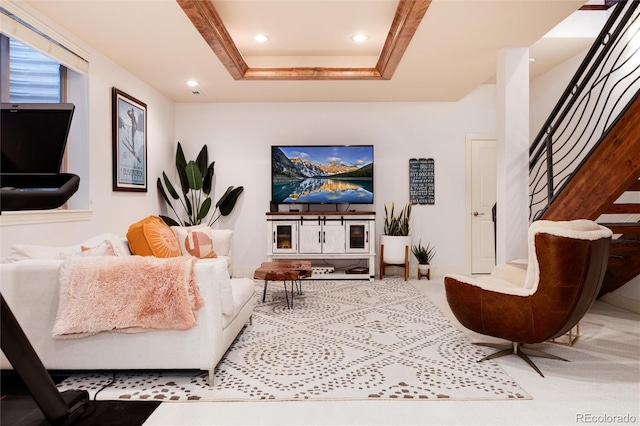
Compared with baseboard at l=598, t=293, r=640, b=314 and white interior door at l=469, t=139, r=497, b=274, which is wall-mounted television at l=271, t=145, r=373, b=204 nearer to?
white interior door at l=469, t=139, r=497, b=274

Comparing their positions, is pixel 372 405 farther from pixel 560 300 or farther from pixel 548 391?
pixel 560 300

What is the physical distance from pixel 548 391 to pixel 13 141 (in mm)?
2592

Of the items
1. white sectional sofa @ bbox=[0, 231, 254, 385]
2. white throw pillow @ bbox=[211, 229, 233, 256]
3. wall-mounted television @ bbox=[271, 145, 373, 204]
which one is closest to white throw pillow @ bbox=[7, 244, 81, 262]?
white sectional sofa @ bbox=[0, 231, 254, 385]

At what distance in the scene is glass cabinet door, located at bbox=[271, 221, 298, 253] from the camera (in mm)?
5094

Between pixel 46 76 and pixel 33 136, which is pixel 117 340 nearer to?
pixel 33 136

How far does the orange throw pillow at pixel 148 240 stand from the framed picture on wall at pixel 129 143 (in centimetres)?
98

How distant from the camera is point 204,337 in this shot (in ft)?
6.97

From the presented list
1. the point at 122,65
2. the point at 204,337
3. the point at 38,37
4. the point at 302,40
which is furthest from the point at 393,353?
the point at 122,65

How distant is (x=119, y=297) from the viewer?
2.03 m

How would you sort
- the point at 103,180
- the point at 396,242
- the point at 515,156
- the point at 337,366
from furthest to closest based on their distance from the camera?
1. the point at 396,242
2. the point at 103,180
3. the point at 515,156
4. the point at 337,366

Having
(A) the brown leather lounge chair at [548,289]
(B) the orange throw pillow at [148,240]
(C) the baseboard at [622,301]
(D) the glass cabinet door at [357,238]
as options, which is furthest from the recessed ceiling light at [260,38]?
(C) the baseboard at [622,301]

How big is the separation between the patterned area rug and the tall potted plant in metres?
1.53

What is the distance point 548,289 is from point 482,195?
357 cm

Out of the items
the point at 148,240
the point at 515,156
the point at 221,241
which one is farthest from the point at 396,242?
the point at 148,240
